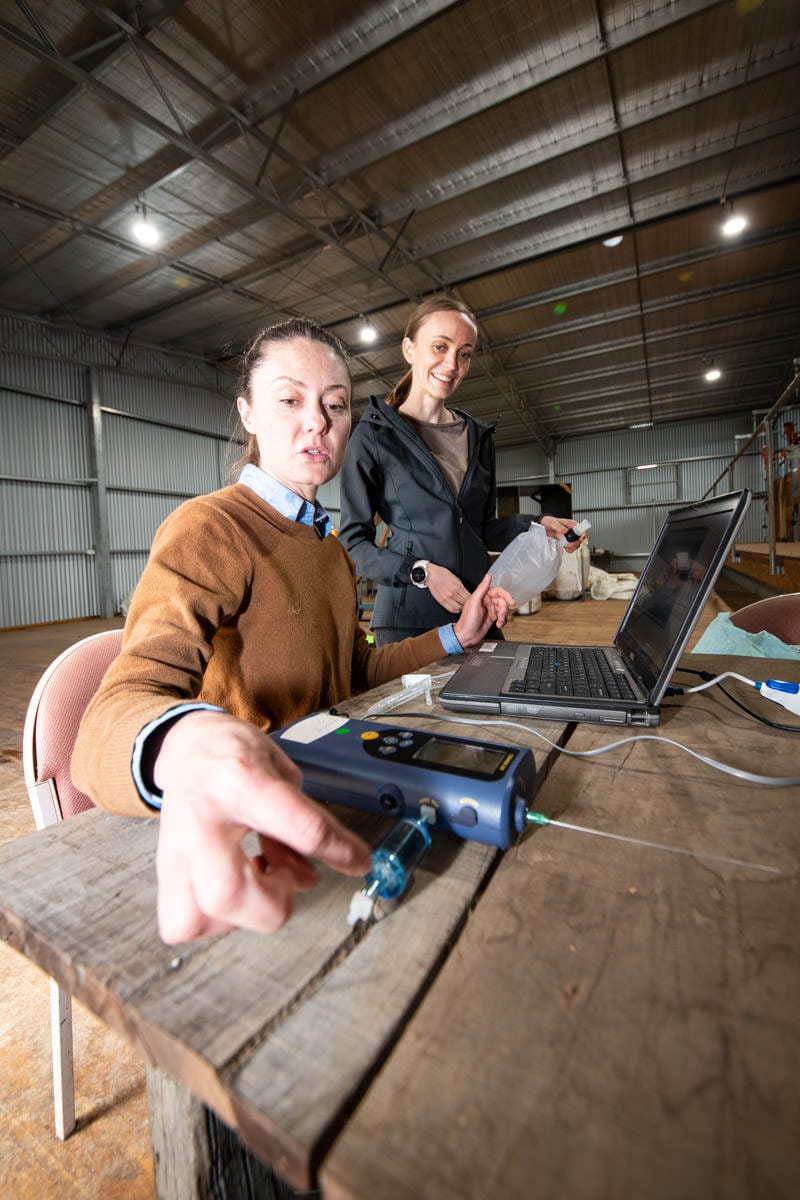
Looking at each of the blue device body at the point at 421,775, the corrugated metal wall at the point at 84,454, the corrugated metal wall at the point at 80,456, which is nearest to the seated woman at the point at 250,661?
the blue device body at the point at 421,775

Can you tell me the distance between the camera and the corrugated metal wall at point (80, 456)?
307 inches

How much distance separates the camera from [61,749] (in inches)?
34.6

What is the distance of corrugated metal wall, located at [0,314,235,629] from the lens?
7.79 meters

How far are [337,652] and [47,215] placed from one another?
6.99 metres

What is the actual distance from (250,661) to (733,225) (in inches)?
303

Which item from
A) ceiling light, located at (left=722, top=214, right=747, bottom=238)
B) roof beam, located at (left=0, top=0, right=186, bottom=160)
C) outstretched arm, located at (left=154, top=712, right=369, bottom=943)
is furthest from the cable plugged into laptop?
ceiling light, located at (left=722, top=214, right=747, bottom=238)

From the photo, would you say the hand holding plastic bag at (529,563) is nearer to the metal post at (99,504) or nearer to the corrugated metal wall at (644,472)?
the metal post at (99,504)

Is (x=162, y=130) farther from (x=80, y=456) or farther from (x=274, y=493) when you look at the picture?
(x=80, y=456)

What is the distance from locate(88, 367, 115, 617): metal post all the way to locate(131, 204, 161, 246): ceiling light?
3.36 meters

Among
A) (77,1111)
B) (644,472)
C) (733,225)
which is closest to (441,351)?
(77,1111)

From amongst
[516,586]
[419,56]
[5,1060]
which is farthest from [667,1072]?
[419,56]

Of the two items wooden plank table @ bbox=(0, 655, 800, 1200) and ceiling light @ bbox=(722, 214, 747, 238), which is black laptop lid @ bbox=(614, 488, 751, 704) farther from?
ceiling light @ bbox=(722, 214, 747, 238)

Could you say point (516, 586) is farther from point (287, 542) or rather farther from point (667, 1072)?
point (667, 1072)

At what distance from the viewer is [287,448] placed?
100 centimetres
